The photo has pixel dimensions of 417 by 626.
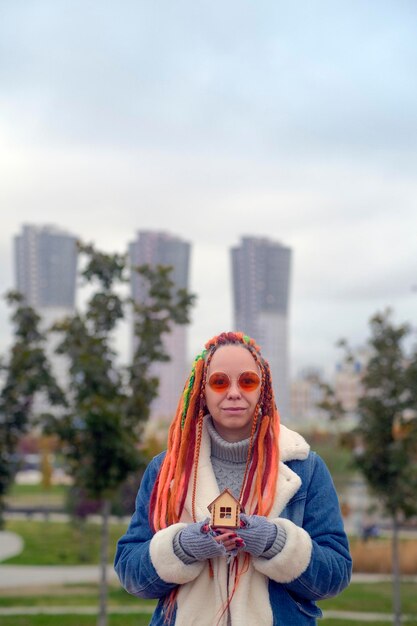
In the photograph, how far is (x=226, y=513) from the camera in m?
2.27

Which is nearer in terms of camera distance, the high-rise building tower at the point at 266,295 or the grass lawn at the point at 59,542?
the grass lawn at the point at 59,542

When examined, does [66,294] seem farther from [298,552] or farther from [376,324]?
[298,552]

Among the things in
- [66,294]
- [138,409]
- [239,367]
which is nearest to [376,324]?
[138,409]

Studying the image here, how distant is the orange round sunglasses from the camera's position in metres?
2.54

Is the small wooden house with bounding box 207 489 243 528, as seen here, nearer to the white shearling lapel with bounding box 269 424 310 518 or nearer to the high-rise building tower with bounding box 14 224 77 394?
the white shearling lapel with bounding box 269 424 310 518

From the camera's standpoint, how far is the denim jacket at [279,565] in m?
2.35

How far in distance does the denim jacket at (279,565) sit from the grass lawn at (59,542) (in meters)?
15.8

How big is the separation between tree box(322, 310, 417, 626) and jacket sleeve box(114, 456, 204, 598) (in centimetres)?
771

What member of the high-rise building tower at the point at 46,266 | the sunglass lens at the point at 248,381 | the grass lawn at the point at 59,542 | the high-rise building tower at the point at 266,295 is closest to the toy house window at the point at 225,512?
the sunglass lens at the point at 248,381

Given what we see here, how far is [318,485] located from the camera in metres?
2.51

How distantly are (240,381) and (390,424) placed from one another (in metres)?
8.02

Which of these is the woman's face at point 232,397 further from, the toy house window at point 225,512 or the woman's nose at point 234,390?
the toy house window at point 225,512

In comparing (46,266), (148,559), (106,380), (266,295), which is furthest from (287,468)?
(46,266)

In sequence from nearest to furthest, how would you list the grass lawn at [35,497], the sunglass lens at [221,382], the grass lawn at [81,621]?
the sunglass lens at [221,382] → the grass lawn at [81,621] → the grass lawn at [35,497]
